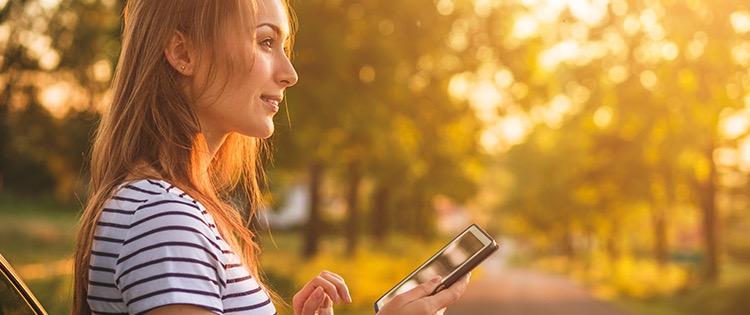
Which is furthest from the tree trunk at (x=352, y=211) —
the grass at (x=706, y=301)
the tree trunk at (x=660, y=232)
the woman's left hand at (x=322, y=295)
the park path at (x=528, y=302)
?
the woman's left hand at (x=322, y=295)

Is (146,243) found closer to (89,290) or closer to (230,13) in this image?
(89,290)

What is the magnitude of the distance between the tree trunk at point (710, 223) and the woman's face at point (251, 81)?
25411 mm

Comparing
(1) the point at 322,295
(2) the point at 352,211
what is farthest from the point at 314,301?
(2) the point at 352,211

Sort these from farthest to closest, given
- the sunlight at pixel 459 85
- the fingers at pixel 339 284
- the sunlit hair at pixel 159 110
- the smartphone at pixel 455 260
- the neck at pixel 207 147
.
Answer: the sunlight at pixel 459 85 → the fingers at pixel 339 284 → the smartphone at pixel 455 260 → the neck at pixel 207 147 → the sunlit hair at pixel 159 110

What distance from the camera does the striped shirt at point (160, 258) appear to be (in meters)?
1.75

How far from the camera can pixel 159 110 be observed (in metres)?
2.09

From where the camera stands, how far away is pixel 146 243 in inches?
69.9

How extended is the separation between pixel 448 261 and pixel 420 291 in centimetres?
28

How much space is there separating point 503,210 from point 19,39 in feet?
174

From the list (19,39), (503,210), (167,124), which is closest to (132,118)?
(167,124)

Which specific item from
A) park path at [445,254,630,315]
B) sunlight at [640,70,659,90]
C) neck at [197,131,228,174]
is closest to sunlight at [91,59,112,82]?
park path at [445,254,630,315]

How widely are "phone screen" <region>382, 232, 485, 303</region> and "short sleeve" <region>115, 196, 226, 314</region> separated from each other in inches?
27.2

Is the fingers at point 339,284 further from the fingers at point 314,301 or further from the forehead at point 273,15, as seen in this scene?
the forehead at point 273,15

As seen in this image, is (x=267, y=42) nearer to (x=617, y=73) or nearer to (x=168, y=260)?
(x=168, y=260)
